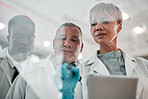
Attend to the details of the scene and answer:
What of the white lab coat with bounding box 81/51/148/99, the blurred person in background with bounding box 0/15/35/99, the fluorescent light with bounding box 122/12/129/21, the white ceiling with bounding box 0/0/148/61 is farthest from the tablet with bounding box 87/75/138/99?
the fluorescent light with bounding box 122/12/129/21

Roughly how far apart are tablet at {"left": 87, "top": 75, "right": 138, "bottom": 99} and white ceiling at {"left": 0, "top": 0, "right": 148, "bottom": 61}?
0.28 metres

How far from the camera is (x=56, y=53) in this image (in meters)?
0.74

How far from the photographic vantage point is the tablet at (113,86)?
57 cm

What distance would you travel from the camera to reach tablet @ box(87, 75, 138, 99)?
57 cm

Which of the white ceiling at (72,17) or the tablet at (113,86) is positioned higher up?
the white ceiling at (72,17)

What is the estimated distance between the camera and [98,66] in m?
0.80

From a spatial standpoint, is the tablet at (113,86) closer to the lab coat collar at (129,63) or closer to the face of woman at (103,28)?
the lab coat collar at (129,63)

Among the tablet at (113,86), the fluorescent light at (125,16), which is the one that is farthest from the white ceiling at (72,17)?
the tablet at (113,86)

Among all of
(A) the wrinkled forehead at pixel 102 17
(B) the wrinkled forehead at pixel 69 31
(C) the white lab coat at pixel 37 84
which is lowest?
(C) the white lab coat at pixel 37 84

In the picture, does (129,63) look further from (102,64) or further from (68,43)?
(68,43)

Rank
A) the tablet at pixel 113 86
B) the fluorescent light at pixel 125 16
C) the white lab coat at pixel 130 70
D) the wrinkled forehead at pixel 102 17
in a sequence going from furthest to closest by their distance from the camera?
the fluorescent light at pixel 125 16 → the wrinkled forehead at pixel 102 17 → the white lab coat at pixel 130 70 → the tablet at pixel 113 86

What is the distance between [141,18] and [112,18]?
288mm

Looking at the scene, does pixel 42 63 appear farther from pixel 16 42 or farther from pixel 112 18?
pixel 112 18

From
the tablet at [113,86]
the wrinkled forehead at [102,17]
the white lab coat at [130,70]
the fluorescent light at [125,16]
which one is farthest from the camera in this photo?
the fluorescent light at [125,16]
